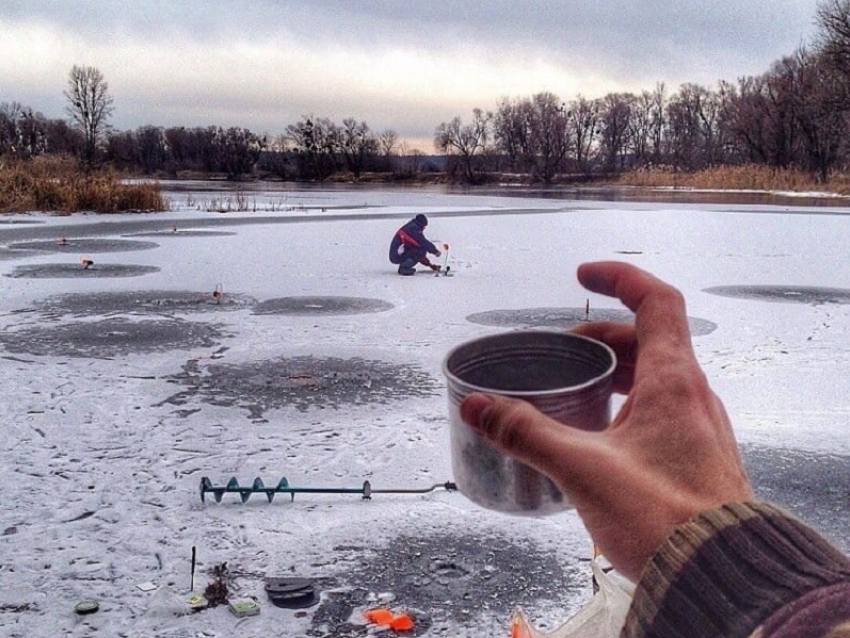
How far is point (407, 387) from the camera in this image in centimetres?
549

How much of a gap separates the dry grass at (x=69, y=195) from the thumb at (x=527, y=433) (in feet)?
72.1

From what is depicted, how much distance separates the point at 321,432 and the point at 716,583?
380 cm

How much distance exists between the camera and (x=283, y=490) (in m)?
3.55

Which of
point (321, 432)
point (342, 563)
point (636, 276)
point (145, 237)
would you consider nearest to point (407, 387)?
point (321, 432)

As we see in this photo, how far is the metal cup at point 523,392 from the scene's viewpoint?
1.22 metres

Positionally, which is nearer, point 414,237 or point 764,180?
point 414,237

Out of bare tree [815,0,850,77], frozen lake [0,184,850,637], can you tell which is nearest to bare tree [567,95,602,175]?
bare tree [815,0,850,77]

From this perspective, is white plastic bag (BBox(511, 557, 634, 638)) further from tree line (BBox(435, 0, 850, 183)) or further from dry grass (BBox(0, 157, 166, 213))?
tree line (BBox(435, 0, 850, 183))

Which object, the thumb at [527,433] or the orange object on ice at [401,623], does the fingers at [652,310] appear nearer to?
the thumb at [527,433]

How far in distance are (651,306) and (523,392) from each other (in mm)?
227

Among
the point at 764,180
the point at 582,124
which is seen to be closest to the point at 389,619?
the point at 764,180

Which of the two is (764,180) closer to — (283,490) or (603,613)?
(283,490)

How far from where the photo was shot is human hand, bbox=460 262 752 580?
3.22 ft

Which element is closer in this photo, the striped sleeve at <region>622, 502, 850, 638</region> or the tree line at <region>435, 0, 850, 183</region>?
the striped sleeve at <region>622, 502, 850, 638</region>
